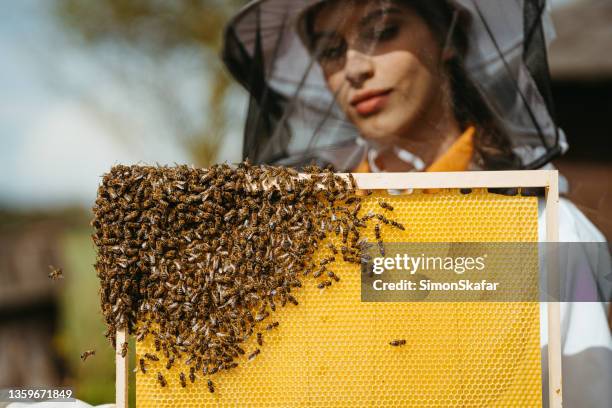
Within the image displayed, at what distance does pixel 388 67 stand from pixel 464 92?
1.56ft

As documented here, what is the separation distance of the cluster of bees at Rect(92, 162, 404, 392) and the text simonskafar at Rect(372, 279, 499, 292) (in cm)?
13

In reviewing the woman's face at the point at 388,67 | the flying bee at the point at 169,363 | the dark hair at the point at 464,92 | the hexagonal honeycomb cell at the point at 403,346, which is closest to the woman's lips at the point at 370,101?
the woman's face at the point at 388,67

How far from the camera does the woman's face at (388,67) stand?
2.95 metres

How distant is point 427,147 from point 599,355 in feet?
4.70

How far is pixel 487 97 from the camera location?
2945 millimetres

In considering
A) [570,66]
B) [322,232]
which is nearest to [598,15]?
[570,66]

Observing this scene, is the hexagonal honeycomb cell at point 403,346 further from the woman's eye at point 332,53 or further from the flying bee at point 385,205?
the woman's eye at point 332,53

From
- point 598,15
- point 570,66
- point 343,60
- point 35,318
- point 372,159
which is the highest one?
point 598,15

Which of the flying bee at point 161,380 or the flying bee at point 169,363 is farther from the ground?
the flying bee at point 169,363

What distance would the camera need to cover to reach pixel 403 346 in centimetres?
195

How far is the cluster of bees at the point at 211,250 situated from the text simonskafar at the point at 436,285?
13 cm

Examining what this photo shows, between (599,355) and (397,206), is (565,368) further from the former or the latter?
(397,206)

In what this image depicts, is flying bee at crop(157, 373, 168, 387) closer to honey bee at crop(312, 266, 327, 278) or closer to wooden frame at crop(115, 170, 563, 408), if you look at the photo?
honey bee at crop(312, 266, 327, 278)

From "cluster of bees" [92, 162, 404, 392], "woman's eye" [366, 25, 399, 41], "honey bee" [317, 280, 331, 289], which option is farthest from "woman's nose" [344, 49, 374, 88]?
"honey bee" [317, 280, 331, 289]
